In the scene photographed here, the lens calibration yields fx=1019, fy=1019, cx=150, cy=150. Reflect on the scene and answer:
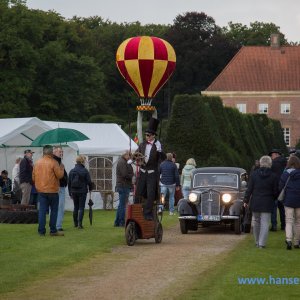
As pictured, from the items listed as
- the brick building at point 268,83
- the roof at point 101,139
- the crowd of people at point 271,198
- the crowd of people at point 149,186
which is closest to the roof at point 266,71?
the brick building at point 268,83

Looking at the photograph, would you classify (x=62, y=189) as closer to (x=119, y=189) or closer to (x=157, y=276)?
(x=119, y=189)

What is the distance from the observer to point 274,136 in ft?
300

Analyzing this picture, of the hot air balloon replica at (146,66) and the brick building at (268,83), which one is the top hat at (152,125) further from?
the brick building at (268,83)

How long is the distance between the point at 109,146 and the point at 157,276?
74.1 feet

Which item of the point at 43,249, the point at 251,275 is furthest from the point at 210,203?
the point at 251,275

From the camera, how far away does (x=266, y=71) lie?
12444cm

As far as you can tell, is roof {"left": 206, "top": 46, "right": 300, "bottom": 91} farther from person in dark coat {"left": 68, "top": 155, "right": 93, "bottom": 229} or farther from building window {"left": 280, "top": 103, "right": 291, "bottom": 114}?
person in dark coat {"left": 68, "top": 155, "right": 93, "bottom": 229}

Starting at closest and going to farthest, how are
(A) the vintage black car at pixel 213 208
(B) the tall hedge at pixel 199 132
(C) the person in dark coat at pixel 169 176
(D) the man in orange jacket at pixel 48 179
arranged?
(D) the man in orange jacket at pixel 48 179
(A) the vintage black car at pixel 213 208
(C) the person in dark coat at pixel 169 176
(B) the tall hedge at pixel 199 132

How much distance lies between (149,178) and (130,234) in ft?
3.83

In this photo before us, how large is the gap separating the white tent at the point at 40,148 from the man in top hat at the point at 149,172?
14096mm

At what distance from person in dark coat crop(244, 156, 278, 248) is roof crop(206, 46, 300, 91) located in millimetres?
101752

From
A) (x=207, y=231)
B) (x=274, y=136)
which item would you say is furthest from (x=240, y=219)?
(x=274, y=136)

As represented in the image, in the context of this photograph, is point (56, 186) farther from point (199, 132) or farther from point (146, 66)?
point (199, 132)

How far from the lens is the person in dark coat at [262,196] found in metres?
19.3
